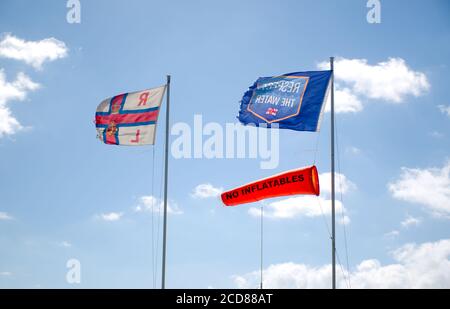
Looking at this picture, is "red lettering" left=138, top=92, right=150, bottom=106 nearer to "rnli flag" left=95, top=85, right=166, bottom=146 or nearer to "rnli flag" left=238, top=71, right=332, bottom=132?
"rnli flag" left=95, top=85, right=166, bottom=146

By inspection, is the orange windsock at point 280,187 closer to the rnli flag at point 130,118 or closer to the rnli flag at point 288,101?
the rnli flag at point 288,101

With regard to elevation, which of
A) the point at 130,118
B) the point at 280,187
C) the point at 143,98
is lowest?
the point at 280,187

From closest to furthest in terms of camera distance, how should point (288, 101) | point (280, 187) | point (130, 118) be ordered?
1. point (280, 187)
2. point (288, 101)
3. point (130, 118)

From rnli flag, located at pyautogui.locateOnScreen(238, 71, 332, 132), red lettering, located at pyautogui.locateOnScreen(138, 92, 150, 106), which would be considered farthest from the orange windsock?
red lettering, located at pyautogui.locateOnScreen(138, 92, 150, 106)

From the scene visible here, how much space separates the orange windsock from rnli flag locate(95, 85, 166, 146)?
5.12m

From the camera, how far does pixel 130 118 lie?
29.1 metres

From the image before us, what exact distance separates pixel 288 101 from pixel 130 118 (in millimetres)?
7958

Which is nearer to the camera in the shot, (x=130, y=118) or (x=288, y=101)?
(x=288, y=101)

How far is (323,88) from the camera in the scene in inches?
1057

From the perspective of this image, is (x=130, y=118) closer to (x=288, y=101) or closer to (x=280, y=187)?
(x=288, y=101)

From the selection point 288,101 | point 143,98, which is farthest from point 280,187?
point 143,98

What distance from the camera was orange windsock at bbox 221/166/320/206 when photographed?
2534cm
